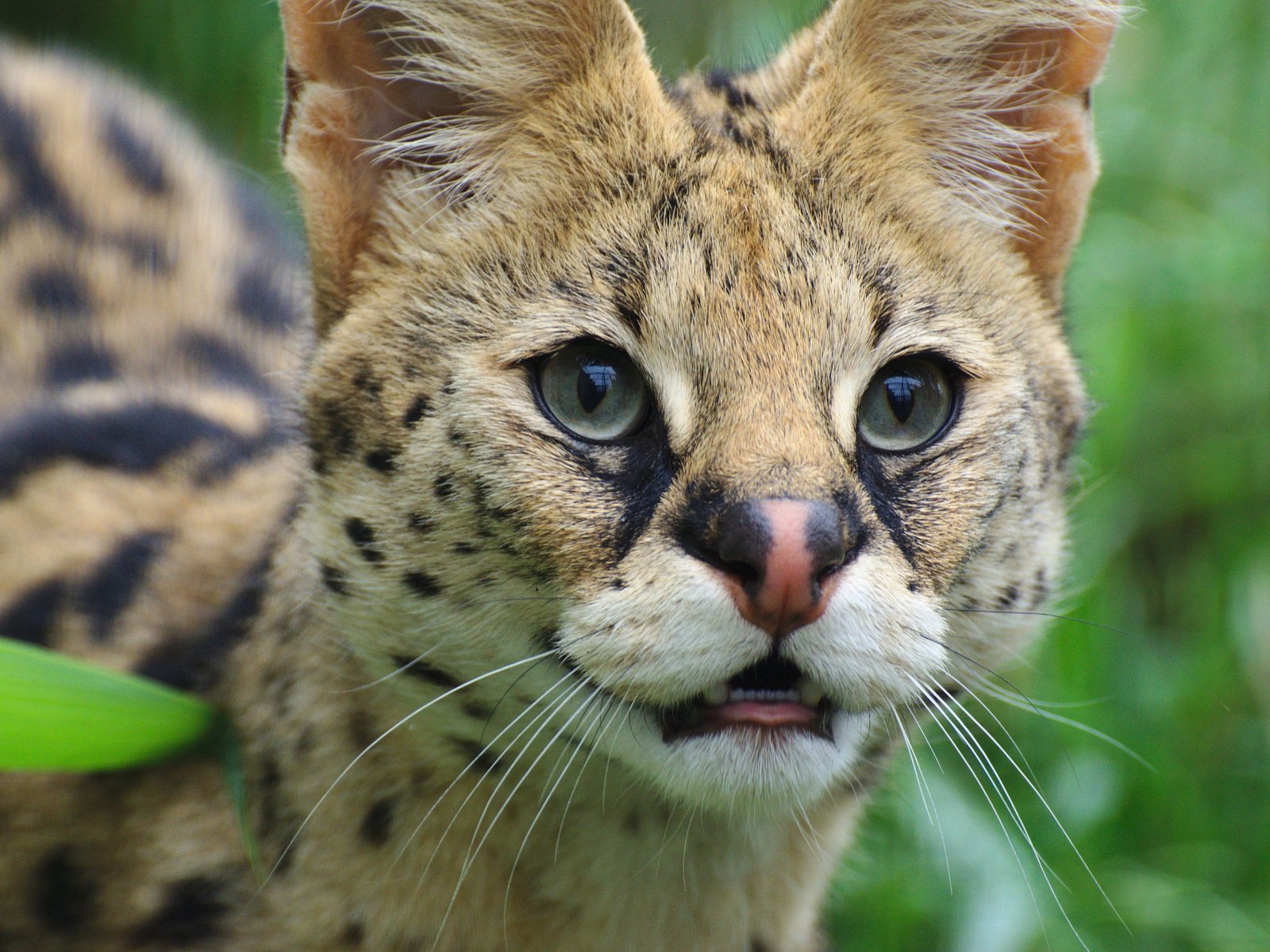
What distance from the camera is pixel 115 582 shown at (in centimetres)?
346

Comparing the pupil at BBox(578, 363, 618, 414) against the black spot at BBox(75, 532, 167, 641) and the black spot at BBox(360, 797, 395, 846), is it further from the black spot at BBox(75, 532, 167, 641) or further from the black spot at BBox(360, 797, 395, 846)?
the black spot at BBox(75, 532, 167, 641)

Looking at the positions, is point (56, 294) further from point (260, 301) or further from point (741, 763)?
point (741, 763)

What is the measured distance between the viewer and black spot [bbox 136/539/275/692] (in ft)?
10.7

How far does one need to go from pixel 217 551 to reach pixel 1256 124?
4.83 metres

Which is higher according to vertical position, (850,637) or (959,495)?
(959,495)

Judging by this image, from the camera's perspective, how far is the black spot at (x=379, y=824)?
117 inches

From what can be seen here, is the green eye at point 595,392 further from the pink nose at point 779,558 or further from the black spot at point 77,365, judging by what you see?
the black spot at point 77,365

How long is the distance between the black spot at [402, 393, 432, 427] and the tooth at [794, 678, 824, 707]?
2.78 ft

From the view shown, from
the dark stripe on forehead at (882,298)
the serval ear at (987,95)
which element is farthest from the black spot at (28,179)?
the dark stripe on forehead at (882,298)

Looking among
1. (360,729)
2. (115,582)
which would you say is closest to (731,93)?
(360,729)

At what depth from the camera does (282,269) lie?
16.7 ft

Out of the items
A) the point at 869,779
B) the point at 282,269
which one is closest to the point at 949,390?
the point at 869,779

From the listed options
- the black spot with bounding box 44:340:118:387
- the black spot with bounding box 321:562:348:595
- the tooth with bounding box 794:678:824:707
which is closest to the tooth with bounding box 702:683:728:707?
the tooth with bounding box 794:678:824:707

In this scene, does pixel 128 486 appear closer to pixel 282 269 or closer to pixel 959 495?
pixel 282 269
